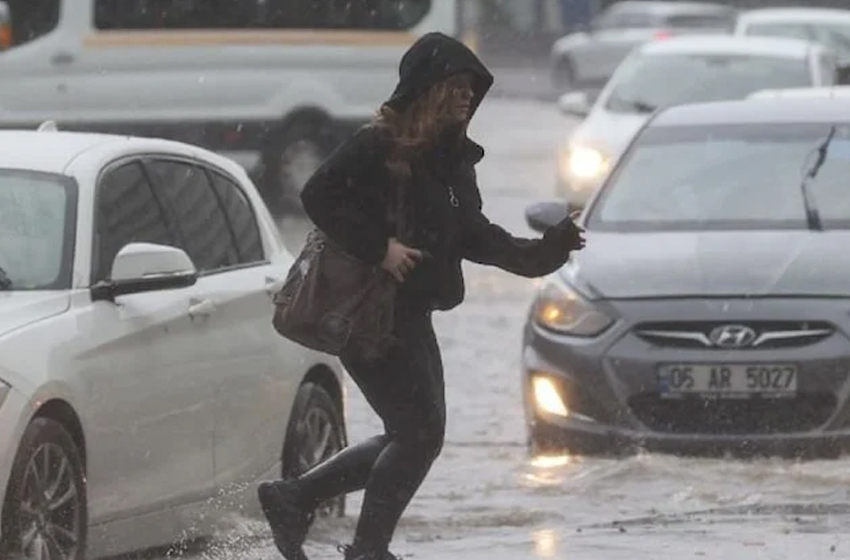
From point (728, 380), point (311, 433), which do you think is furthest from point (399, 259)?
point (728, 380)

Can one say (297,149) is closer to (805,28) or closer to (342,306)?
(805,28)

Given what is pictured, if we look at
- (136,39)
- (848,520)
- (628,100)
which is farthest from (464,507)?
(136,39)

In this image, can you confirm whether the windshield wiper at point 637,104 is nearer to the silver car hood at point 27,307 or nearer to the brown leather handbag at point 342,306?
the silver car hood at point 27,307

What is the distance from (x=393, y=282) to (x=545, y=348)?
3587 millimetres

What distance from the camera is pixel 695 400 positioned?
1057cm

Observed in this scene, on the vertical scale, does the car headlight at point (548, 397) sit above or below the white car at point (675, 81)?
above

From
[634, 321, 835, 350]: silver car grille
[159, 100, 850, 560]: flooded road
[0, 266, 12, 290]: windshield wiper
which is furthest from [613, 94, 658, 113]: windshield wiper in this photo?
[0, 266, 12, 290]: windshield wiper

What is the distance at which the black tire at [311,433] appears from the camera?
9594 mm

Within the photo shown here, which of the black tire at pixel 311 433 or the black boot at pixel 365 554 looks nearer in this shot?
the black boot at pixel 365 554

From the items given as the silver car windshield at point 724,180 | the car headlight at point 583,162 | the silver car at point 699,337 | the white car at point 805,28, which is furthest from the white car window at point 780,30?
the silver car at point 699,337

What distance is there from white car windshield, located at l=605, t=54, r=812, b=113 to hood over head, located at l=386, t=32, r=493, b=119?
45.1 ft

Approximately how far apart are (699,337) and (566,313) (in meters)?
0.59

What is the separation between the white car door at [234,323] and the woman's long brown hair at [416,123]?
1655 millimetres

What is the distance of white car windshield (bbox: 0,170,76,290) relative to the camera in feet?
27.5
